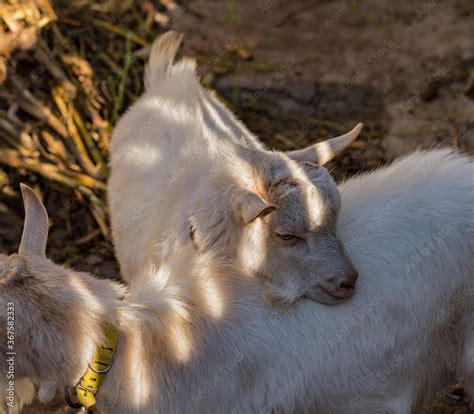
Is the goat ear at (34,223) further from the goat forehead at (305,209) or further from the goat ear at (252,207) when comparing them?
the goat forehead at (305,209)

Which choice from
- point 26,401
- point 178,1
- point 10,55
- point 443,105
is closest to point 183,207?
point 26,401

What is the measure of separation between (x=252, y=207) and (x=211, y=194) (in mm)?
446

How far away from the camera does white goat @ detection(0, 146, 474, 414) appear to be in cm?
341

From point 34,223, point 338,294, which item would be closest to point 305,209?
point 338,294

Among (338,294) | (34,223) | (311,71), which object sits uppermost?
(34,223)

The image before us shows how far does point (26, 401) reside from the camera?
10.7 feet

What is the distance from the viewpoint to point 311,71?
670cm

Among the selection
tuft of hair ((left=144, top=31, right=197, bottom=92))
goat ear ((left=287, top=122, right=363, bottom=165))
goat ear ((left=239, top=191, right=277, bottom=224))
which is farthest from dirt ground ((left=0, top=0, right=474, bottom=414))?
goat ear ((left=239, top=191, right=277, bottom=224))

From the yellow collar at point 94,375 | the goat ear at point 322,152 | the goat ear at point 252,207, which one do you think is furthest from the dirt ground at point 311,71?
the yellow collar at point 94,375

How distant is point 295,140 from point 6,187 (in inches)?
80.8

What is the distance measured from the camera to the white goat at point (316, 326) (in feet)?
11.2

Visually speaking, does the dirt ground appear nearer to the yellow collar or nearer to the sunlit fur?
the sunlit fur

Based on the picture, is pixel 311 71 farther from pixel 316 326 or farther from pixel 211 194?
pixel 316 326

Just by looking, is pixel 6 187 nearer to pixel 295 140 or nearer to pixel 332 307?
pixel 295 140
